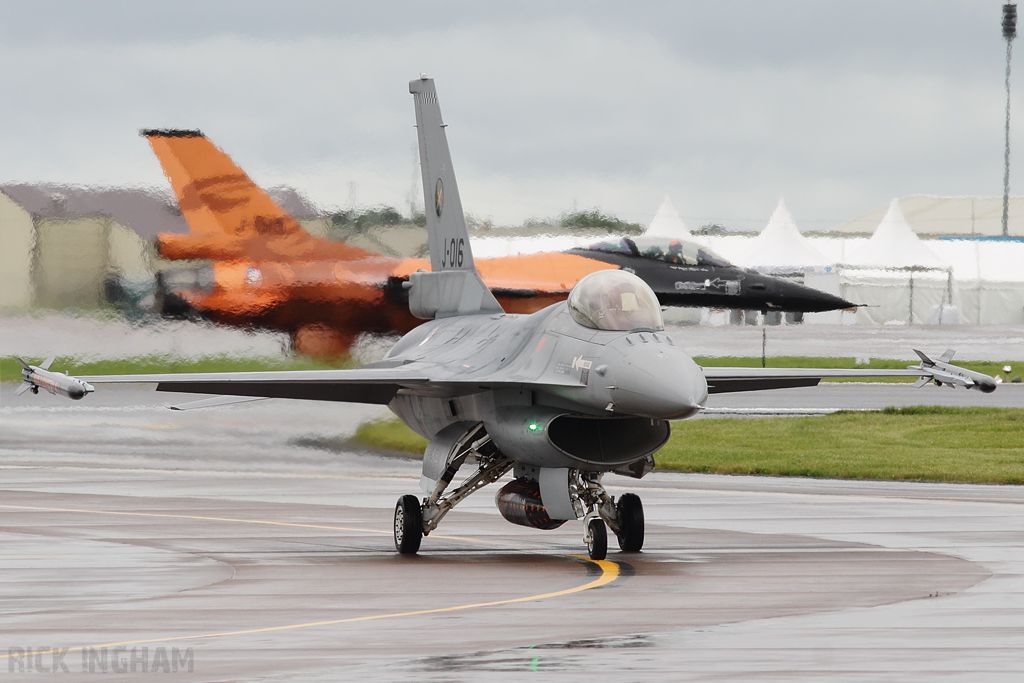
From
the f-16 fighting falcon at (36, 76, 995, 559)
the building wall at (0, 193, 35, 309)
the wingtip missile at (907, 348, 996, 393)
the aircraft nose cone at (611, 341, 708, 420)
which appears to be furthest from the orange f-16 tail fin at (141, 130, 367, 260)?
the aircraft nose cone at (611, 341, 708, 420)

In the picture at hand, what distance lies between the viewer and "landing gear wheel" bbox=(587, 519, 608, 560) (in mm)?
12750

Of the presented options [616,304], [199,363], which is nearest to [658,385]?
[616,304]

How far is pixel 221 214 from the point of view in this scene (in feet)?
83.5

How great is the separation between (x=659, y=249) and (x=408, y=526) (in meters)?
19.2

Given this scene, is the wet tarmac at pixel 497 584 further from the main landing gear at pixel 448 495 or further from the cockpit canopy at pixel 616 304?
the cockpit canopy at pixel 616 304

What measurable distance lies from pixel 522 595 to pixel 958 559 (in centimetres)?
444

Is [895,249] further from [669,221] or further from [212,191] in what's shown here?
[212,191]

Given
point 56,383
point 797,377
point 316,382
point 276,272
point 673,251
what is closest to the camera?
point 316,382

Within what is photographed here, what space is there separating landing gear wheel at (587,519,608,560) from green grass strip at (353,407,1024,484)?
10.1m

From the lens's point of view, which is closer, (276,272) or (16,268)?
(276,272)

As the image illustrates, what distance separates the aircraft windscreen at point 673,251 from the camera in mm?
31797

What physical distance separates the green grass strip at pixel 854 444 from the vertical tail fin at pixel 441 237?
23.7 feet

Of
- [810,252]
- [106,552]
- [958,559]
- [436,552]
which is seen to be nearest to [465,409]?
[436,552]

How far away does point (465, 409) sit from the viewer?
14.4m
